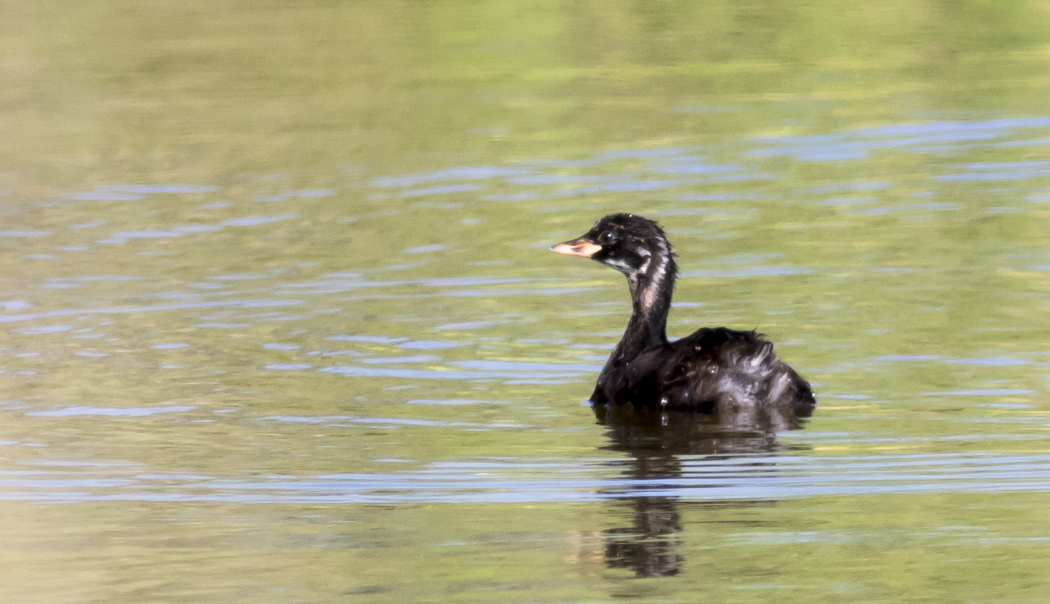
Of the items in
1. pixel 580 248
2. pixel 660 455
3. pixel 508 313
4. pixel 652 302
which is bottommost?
pixel 660 455

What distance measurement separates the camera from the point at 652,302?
12094 mm

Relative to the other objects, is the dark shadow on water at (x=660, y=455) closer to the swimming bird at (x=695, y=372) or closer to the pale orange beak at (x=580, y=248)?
the swimming bird at (x=695, y=372)

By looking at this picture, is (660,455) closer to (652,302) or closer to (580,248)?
(652,302)

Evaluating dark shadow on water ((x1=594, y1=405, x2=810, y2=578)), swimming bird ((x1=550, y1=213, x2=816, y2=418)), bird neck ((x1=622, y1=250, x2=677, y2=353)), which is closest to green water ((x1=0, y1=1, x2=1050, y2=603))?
dark shadow on water ((x1=594, y1=405, x2=810, y2=578))

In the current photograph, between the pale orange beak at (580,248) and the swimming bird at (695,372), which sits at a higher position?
the pale orange beak at (580,248)

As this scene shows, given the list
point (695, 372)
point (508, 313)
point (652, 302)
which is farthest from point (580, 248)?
point (695, 372)

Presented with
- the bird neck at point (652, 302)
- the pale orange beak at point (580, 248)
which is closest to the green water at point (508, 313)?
the bird neck at point (652, 302)

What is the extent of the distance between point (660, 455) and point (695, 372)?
1.03 meters

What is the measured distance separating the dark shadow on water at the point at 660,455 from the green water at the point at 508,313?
4 centimetres

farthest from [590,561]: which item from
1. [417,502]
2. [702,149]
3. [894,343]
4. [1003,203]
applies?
[702,149]

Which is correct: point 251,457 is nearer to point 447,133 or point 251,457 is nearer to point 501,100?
point 447,133

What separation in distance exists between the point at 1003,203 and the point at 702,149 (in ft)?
13.6

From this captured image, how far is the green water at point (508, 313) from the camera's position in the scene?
26.6 ft

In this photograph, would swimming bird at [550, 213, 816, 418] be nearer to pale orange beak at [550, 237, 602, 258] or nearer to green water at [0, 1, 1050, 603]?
green water at [0, 1, 1050, 603]
